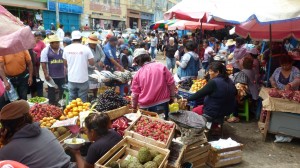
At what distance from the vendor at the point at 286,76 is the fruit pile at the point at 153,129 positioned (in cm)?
304

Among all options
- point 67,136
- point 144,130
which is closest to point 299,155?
point 144,130

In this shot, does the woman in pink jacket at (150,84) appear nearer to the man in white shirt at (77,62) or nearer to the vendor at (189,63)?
the man in white shirt at (77,62)

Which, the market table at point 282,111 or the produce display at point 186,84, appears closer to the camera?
the market table at point 282,111

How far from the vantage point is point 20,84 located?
228 inches

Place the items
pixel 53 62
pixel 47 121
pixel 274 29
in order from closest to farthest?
pixel 47 121 → pixel 53 62 → pixel 274 29

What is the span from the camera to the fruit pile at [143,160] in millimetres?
2865

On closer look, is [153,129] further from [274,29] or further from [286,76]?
[274,29]

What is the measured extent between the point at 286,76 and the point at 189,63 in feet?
7.37

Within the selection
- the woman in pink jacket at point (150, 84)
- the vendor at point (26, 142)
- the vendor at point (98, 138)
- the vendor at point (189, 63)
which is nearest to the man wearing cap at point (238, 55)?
the vendor at point (189, 63)

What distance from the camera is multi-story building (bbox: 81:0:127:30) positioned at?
1357 inches

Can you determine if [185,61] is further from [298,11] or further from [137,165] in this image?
[137,165]

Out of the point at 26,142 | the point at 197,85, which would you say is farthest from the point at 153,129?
the point at 197,85

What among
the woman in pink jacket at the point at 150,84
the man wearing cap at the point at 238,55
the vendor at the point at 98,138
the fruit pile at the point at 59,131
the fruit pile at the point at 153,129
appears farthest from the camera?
the man wearing cap at the point at 238,55

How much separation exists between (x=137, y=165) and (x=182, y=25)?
11307 millimetres
